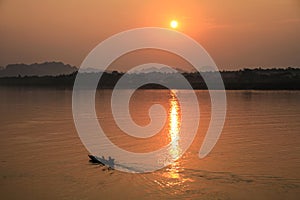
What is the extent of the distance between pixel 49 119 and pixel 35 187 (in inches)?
744

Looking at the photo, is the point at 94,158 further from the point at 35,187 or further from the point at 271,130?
the point at 271,130

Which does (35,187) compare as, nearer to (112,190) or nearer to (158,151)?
(112,190)

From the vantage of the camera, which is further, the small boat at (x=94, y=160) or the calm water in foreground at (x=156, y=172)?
the small boat at (x=94, y=160)

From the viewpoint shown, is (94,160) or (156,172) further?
(94,160)

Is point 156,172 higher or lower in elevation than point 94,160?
lower

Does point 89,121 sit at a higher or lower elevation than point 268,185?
higher

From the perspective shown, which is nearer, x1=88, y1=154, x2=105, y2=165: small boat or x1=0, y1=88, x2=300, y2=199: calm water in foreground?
x1=0, y1=88, x2=300, y2=199: calm water in foreground

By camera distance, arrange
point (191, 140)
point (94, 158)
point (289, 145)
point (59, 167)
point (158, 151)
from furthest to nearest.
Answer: point (191, 140), point (289, 145), point (158, 151), point (94, 158), point (59, 167)

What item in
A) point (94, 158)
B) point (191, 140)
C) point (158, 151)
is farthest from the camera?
point (191, 140)

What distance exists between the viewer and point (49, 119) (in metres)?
30.7

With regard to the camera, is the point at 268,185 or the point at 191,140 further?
the point at 191,140

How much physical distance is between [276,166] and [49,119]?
20.0 metres

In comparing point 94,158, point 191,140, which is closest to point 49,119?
point 191,140

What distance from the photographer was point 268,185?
1250 centimetres
